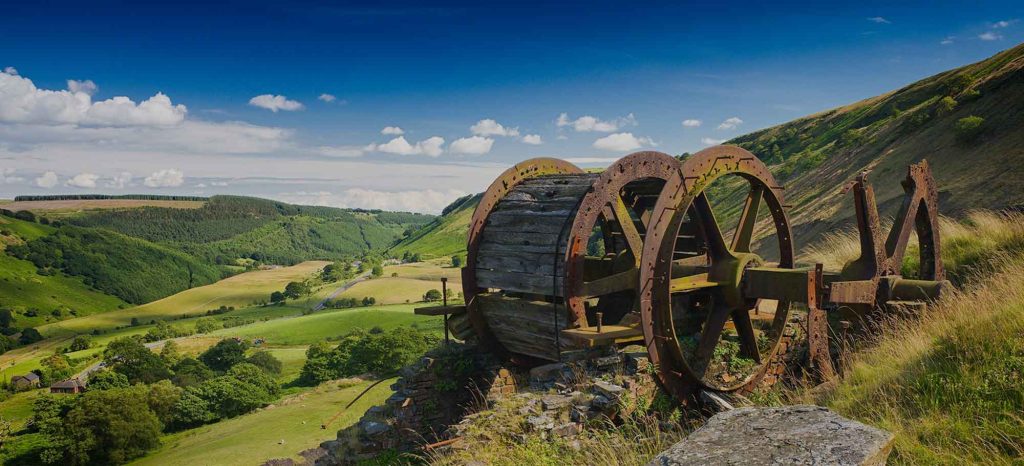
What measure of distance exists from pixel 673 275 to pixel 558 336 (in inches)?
83.5

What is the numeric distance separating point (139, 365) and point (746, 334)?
3738 inches

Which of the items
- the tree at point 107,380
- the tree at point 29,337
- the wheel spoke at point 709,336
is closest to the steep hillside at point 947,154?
the wheel spoke at point 709,336

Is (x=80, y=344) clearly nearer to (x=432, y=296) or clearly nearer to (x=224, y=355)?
(x=224, y=355)

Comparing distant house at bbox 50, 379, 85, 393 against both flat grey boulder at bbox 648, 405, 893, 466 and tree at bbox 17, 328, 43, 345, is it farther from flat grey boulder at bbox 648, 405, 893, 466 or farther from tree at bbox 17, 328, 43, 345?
flat grey boulder at bbox 648, 405, 893, 466

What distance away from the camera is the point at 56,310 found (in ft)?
547

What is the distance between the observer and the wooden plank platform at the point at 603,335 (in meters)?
6.66

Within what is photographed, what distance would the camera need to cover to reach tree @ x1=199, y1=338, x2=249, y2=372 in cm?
8706

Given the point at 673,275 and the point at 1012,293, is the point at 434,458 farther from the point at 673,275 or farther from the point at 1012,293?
the point at 1012,293

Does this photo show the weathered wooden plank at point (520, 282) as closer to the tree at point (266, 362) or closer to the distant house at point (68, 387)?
the tree at point (266, 362)

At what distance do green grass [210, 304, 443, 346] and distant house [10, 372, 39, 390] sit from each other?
28.6m

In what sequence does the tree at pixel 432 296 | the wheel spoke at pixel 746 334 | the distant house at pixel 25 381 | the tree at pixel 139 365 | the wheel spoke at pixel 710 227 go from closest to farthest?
the wheel spoke at pixel 710 227, the wheel spoke at pixel 746 334, the tree at pixel 139 365, the distant house at pixel 25 381, the tree at pixel 432 296

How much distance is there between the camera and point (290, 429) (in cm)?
3603

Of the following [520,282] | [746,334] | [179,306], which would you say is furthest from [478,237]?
[179,306]

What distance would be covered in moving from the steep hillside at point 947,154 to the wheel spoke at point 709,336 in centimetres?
1013
